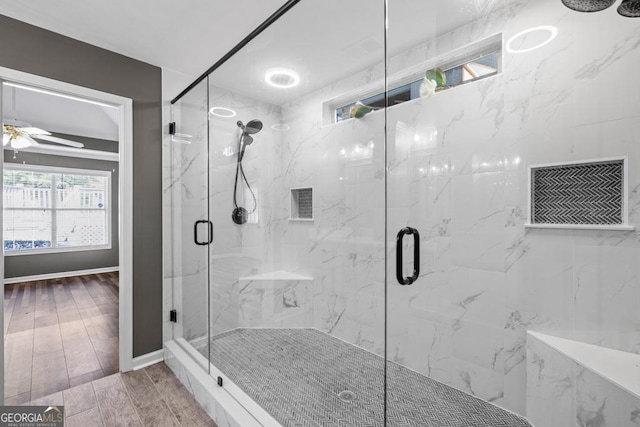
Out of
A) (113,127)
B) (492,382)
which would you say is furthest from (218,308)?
(113,127)

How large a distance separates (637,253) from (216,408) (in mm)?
2252

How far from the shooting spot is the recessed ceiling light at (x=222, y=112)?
213 centimetres

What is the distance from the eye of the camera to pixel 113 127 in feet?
17.5

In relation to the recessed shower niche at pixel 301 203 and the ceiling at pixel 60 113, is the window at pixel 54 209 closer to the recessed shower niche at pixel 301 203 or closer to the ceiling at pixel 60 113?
the ceiling at pixel 60 113

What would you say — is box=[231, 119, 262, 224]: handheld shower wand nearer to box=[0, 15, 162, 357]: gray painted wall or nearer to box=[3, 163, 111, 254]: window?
box=[0, 15, 162, 357]: gray painted wall

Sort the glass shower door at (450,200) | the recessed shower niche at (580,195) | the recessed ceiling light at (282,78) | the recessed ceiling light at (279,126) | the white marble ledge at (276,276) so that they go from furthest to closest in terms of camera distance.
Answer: the white marble ledge at (276,276) < the recessed ceiling light at (279,126) < the recessed ceiling light at (282,78) < the glass shower door at (450,200) < the recessed shower niche at (580,195)

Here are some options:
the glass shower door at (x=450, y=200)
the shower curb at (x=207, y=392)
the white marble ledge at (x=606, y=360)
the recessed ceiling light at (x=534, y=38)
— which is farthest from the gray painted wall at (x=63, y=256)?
the white marble ledge at (x=606, y=360)

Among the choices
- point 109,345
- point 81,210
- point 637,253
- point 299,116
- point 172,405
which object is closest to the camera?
point 637,253

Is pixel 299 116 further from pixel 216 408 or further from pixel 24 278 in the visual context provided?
pixel 24 278

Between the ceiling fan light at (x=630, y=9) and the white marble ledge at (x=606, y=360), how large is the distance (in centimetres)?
141

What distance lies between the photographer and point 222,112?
2168 millimetres

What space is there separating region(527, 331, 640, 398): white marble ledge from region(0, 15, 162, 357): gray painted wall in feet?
9.09

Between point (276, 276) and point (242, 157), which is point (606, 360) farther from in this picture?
point (242, 157)

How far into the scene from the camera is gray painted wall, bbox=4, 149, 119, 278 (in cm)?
515
